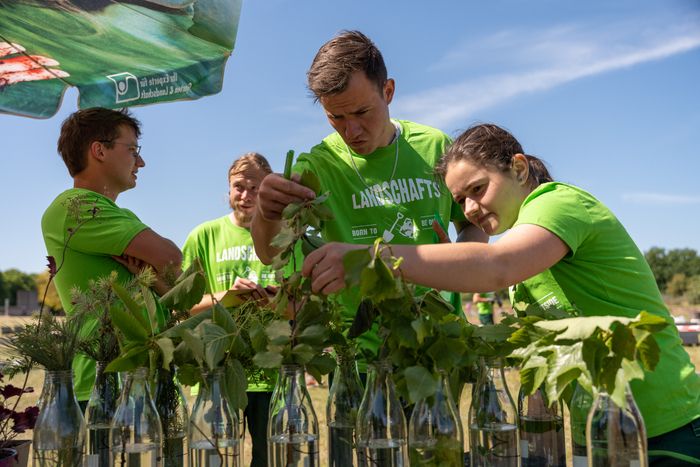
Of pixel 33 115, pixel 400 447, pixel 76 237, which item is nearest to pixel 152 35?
pixel 33 115

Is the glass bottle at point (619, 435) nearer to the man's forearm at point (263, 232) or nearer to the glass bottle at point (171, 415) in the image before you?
the glass bottle at point (171, 415)

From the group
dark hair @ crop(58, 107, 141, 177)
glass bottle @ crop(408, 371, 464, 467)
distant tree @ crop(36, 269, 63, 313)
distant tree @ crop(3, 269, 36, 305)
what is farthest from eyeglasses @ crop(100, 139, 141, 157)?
distant tree @ crop(3, 269, 36, 305)

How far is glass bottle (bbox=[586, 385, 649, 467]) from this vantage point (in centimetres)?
101

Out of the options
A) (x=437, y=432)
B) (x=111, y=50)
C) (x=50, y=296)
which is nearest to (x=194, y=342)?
(x=437, y=432)

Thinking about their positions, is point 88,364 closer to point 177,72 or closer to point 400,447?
point 400,447

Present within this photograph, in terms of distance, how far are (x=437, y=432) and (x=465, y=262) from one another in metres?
0.33

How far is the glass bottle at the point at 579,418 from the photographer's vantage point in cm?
115

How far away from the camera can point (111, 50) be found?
9.35 ft

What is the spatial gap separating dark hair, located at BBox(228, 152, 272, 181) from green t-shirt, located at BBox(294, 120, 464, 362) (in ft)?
5.15

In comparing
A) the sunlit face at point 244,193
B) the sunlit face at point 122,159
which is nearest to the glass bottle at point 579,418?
the sunlit face at point 122,159

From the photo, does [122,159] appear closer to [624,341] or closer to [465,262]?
[465,262]

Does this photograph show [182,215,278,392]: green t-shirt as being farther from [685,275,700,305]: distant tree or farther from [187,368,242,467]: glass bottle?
[685,275,700,305]: distant tree

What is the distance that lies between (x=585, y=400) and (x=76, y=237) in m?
1.53

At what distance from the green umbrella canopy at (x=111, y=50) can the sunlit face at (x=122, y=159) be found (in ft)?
1.95
